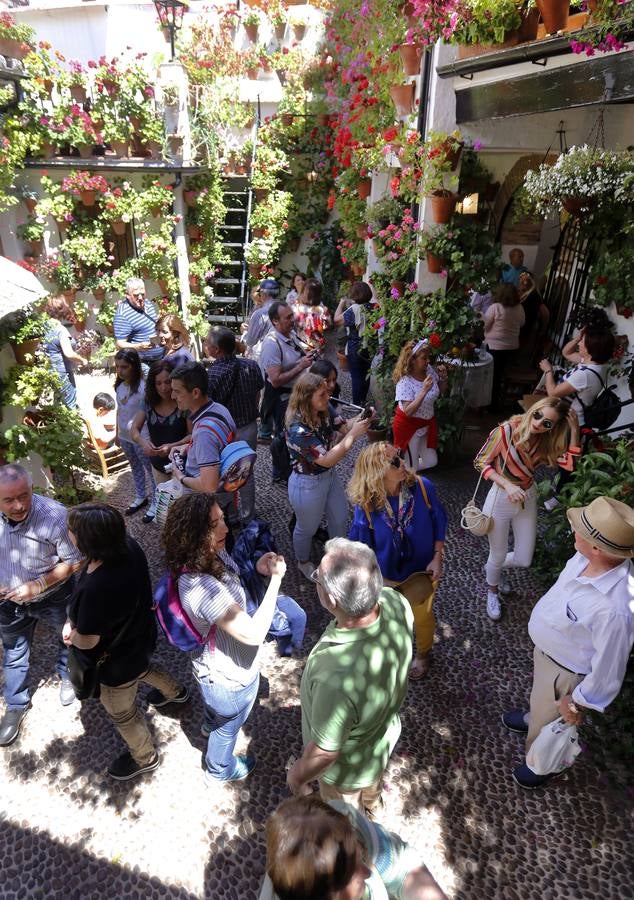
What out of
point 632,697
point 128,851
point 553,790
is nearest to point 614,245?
point 632,697

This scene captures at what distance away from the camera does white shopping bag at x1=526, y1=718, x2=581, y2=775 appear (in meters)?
2.78

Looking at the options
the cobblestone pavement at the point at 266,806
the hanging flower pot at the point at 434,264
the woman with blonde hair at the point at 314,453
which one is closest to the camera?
the cobblestone pavement at the point at 266,806

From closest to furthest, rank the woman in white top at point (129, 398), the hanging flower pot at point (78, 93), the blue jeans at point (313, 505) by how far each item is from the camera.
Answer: the blue jeans at point (313, 505) < the woman in white top at point (129, 398) < the hanging flower pot at point (78, 93)

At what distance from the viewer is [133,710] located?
9.82 ft

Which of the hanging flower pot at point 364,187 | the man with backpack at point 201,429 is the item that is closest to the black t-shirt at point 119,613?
the man with backpack at point 201,429

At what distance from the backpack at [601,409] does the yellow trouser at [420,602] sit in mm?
2506

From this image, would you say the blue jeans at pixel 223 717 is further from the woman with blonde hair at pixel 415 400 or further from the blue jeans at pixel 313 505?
the woman with blonde hair at pixel 415 400

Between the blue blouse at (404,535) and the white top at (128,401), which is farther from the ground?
the white top at (128,401)

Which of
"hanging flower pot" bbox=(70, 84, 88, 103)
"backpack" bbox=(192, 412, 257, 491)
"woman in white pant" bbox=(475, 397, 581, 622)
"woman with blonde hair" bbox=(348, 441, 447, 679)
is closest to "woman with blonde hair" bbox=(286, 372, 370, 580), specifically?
"backpack" bbox=(192, 412, 257, 491)

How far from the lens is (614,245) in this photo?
18.7 ft

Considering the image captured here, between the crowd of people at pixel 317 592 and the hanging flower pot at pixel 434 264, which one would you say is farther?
the hanging flower pot at pixel 434 264

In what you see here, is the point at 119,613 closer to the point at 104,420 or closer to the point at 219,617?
the point at 219,617

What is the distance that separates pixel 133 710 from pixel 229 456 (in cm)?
154

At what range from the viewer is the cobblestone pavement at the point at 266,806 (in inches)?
106
